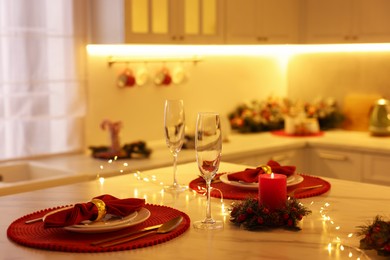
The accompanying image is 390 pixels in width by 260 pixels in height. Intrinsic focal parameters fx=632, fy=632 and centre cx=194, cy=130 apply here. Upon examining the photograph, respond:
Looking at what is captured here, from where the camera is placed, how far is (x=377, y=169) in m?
3.93

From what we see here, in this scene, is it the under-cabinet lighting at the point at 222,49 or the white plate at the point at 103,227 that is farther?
the under-cabinet lighting at the point at 222,49

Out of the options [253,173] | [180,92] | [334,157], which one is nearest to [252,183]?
[253,173]

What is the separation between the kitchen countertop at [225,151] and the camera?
316 centimetres

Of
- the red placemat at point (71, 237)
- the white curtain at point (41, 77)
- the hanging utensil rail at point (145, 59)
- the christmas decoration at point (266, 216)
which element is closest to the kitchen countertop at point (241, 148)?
the white curtain at point (41, 77)

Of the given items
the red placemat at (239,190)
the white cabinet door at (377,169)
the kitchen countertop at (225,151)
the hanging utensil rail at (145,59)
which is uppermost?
the hanging utensil rail at (145,59)

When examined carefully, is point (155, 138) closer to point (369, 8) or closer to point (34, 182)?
point (34, 182)

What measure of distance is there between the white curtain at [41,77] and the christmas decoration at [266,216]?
2.15 meters

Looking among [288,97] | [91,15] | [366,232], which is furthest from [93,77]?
[366,232]

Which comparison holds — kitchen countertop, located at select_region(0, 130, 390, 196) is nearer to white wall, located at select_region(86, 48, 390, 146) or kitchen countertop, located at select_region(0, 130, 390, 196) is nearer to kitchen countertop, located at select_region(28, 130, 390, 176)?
kitchen countertop, located at select_region(28, 130, 390, 176)

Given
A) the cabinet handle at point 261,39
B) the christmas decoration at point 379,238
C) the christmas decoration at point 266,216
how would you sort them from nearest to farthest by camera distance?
the christmas decoration at point 379,238 < the christmas decoration at point 266,216 < the cabinet handle at point 261,39

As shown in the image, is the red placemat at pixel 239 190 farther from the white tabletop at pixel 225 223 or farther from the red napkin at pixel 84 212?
the red napkin at pixel 84 212

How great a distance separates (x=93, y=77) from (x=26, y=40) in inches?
19.5

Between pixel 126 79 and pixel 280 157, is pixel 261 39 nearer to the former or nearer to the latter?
pixel 280 157

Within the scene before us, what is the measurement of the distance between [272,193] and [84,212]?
0.49 m
